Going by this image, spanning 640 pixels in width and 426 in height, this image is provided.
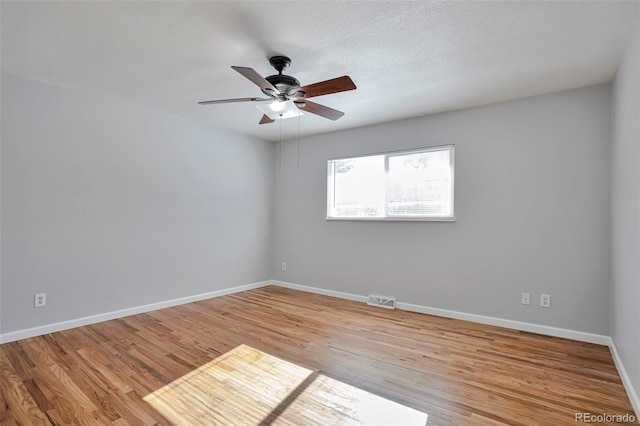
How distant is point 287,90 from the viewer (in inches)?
93.8

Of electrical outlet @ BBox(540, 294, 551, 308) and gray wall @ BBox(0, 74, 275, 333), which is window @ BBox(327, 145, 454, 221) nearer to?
electrical outlet @ BBox(540, 294, 551, 308)

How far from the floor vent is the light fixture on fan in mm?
2600

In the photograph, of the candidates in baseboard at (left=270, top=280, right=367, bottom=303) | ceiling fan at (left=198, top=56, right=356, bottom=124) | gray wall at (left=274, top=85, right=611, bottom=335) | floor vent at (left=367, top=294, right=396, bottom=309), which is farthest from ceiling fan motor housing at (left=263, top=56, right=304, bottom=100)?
baseboard at (left=270, top=280, right=367, bottom=303)

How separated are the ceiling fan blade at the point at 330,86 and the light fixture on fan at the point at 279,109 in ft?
1.04

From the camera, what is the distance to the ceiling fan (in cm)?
215

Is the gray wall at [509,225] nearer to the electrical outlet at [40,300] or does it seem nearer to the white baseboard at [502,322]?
the white baseboard at [502,322]

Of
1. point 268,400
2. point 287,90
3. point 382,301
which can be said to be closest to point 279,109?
point 287,90

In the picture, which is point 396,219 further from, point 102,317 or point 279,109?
point 102,317

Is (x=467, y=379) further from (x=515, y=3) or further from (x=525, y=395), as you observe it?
(x=515, y=3)

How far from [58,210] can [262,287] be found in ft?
9.53

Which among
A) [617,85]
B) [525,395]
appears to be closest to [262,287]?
[525,395]

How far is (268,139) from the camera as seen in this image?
522 centimetres

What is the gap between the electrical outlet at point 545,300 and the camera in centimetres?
307

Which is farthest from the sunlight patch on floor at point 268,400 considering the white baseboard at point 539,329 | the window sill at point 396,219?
the window sill at point 396,219
